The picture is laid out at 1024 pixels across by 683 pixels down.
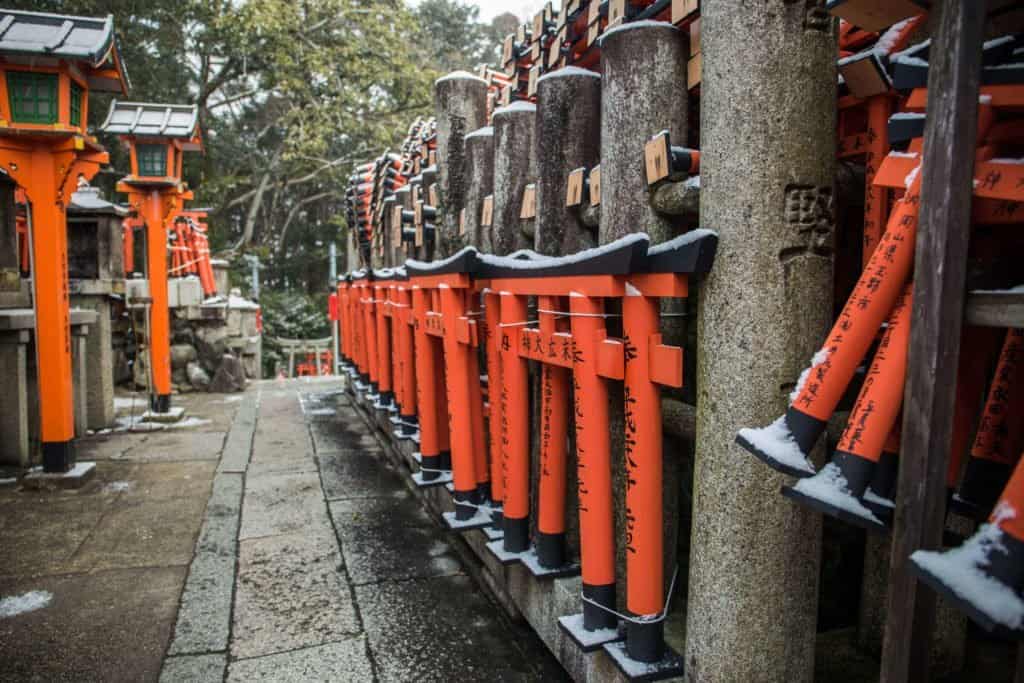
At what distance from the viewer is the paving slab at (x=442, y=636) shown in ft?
10.3

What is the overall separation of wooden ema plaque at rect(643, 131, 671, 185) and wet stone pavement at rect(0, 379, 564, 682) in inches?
88.0

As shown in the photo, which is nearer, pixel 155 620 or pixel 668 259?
pixel 668 259

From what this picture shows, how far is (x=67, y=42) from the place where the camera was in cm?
584

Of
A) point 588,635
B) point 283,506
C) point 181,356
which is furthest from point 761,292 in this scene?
point 181,356

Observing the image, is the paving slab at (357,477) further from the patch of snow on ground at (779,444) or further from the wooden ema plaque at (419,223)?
the patch of snow on ground at (779,444)

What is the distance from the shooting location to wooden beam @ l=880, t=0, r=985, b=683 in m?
1.31

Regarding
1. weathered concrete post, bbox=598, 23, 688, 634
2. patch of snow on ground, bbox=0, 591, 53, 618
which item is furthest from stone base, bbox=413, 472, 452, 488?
weathered concrete post, bbox=598, 23, 688, 634

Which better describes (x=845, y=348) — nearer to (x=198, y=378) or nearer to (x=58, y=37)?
(x=58, y=37)

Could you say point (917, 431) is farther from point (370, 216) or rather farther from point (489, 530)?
point (370, 216)

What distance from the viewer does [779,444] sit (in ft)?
5.47

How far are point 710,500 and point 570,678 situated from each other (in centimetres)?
145

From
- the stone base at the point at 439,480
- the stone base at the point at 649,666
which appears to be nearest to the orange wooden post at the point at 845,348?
the stone base at the point at 649,666

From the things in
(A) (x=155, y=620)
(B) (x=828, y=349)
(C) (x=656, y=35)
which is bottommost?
(A) (x=155, y=620)

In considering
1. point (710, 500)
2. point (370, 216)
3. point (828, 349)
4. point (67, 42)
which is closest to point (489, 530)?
point (710, 500)
